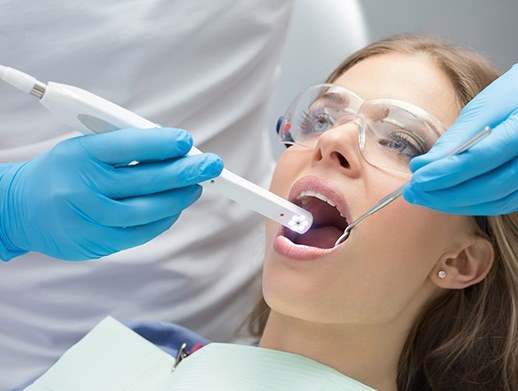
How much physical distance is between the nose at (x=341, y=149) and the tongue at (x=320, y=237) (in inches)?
6.4

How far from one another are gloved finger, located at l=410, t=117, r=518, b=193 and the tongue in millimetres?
344

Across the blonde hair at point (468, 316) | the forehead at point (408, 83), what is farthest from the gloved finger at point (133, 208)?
the blonde hair at point (468, 316)

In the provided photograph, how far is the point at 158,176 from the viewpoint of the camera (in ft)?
4.66

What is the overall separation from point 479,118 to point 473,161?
0.33 feet

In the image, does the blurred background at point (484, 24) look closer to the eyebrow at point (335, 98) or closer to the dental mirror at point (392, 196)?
the eyebrow at point (335, 98)

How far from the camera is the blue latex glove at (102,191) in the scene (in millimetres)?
1408

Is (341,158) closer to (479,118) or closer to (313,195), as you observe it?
(313,195)

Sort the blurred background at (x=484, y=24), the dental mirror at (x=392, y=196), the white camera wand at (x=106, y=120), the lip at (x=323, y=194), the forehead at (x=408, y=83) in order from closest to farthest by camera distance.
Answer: the dental mirror at (x=392, y=196)
the white camera wand at (x=106, y=120)
the lip at (x=323, y=194)
the forehead at (x=408, y=83)
the blurred background at (x=484, y=24)

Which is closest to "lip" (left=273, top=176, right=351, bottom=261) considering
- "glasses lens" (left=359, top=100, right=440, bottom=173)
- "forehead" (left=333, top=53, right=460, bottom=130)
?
"glasses lens" (left=359, top=100, right=440, bottom=173)

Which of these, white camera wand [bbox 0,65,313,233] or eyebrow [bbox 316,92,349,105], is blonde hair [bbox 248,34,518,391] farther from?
white camera wand [bbox 0,65,313,233]

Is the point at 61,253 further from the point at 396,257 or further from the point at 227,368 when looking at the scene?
the point at 396,257

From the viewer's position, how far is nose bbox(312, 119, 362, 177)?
1509mm

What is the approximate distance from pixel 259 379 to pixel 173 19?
32.4 inches

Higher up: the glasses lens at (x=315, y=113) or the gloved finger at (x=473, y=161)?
the gloved finger at (x=473, y=161)
